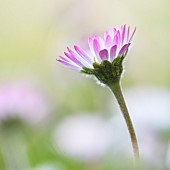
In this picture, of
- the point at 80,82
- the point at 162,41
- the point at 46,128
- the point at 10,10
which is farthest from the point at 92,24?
the point at 10,10

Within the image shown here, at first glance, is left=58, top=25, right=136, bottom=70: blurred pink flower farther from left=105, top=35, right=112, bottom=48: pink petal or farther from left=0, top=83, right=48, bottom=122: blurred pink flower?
left=0, top=83, right=48, bottom=122: blurred pink flower

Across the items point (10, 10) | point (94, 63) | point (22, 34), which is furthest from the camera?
point (10, 10)

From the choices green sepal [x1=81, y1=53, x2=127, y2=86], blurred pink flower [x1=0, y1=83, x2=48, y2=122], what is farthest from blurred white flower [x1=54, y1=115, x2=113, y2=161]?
green sepal [x1=81, y1=53, x2=127, y2=86]

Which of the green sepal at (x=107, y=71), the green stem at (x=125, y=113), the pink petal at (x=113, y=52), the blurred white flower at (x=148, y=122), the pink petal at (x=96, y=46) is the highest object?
the blurred white flower at (x=148, y=122)

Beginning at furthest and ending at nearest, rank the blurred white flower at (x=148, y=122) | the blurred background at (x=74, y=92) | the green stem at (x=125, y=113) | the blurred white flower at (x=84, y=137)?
the blurred white flower at (x=84, y=137) → the blurred background at (x=74, y=92) → the blurred white flower at (x=148, y=122) → the green stem at (x=125, y=113)

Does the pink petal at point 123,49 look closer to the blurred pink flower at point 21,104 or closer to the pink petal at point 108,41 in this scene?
the pink petal at point 108,41

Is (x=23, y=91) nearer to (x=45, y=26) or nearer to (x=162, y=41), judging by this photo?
(x=162, y=41)

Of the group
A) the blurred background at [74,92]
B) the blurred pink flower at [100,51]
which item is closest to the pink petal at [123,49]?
the blurred pink flower at [100,51]
